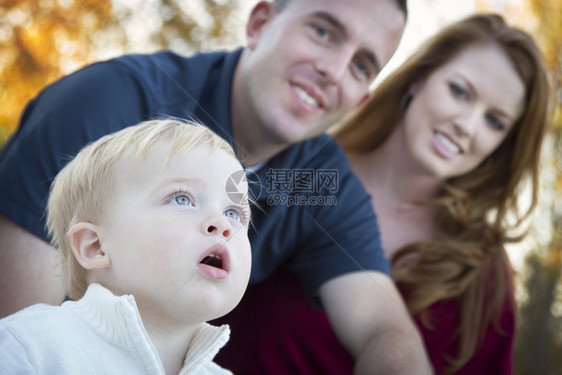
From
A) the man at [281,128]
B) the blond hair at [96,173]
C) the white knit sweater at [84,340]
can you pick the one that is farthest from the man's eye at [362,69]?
the white knit sweater at [84,340]

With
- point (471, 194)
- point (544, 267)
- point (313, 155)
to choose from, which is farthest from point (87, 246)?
point (544, 267)

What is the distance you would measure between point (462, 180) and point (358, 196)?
0.53m

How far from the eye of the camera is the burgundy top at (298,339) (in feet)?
2.45

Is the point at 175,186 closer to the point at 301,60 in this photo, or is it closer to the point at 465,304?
the point at 301,60

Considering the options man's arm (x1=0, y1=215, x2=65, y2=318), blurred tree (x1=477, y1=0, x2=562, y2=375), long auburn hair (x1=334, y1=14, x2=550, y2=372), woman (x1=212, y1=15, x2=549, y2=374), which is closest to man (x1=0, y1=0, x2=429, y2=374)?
man's arm (x1=0, y1=215, x2=65, y2=318)

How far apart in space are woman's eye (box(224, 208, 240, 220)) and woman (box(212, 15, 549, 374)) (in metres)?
0.68

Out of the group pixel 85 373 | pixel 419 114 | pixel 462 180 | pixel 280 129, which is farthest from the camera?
pixel 462 180

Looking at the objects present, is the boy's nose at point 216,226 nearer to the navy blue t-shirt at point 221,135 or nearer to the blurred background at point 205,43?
the navy blue t-shirt at point 221,135

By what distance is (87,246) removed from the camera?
46 centimetres

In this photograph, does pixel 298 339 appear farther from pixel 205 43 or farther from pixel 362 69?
pixel 205 43

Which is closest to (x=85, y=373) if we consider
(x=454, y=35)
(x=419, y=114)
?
(x=419, y=114)

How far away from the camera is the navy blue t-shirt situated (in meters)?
0.67

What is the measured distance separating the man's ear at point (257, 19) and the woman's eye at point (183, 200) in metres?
0.58

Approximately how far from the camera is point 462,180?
1.42 m
